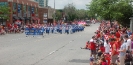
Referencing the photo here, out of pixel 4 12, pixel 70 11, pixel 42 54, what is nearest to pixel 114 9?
pixel 4 12

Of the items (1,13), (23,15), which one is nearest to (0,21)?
(1,13)

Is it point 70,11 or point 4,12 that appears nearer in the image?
point 4,12

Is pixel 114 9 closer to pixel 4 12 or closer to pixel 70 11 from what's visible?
pixel 4 12

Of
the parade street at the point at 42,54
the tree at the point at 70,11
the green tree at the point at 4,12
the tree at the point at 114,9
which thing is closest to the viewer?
the parade street at the point at 42,54

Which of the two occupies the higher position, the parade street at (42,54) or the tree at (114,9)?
the tree at (114,9)

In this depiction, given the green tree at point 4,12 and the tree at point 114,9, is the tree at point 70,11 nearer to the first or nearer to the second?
the green tree at point 4,12

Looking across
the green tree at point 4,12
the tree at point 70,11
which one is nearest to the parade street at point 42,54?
the green tree at point 4,12

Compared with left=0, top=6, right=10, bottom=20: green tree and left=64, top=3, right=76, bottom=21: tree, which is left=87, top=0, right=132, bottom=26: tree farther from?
left=64, top=3, right=76, bottom=21: tree

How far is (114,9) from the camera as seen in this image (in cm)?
5069

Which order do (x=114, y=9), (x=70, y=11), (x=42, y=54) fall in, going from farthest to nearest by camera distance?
(x=70, y=11), (x=114, y=9), (x=42, y=54)

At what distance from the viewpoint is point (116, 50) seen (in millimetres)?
13289

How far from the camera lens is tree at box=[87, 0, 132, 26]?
49.3 metres

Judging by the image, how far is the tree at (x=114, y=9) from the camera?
4928 centimetres

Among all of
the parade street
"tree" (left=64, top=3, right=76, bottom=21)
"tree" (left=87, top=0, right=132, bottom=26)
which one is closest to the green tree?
"tree" (left=87, top=0, right=132, bottom=26)
